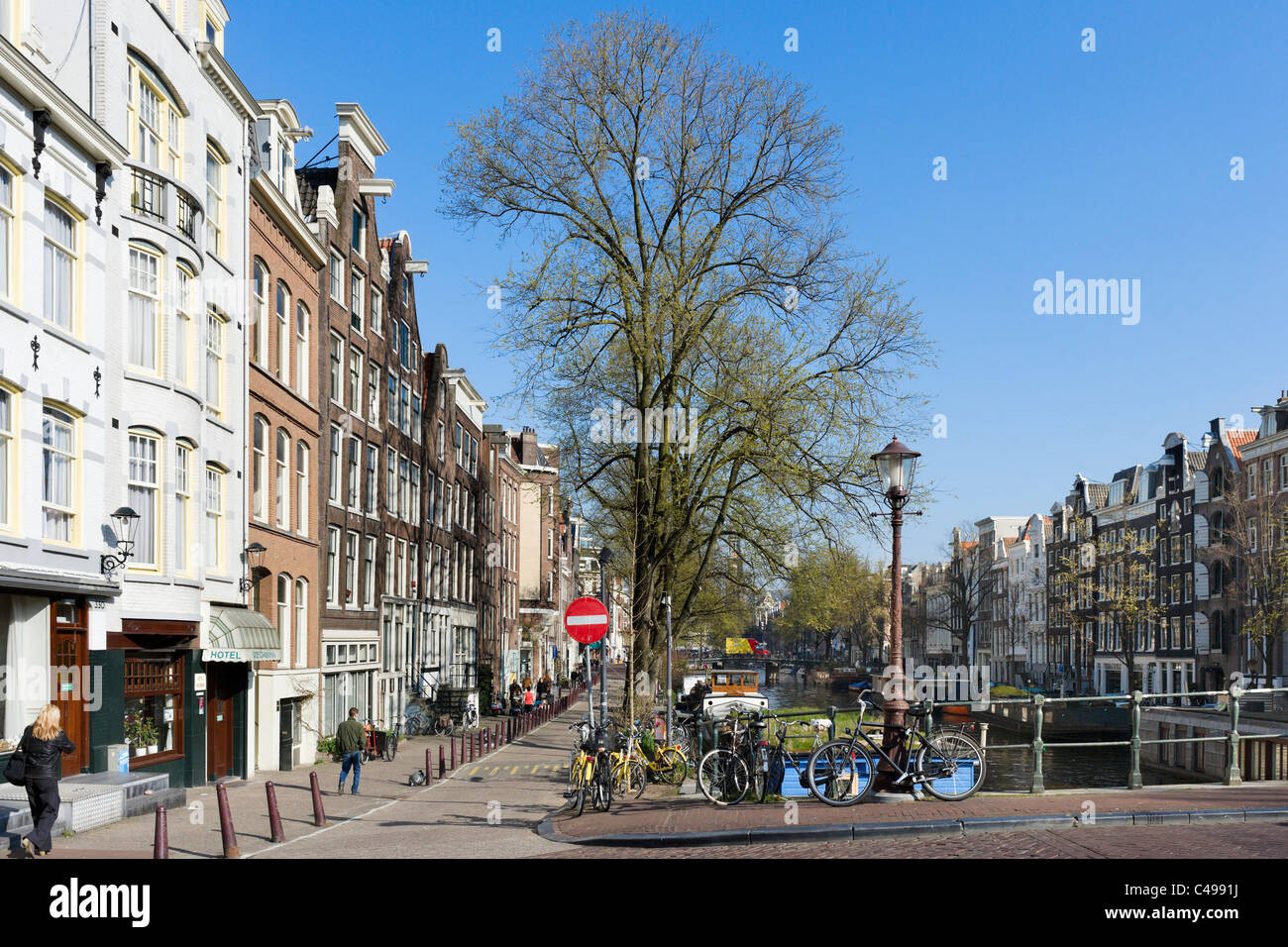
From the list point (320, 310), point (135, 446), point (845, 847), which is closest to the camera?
point (845, 847)

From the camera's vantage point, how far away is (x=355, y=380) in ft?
124

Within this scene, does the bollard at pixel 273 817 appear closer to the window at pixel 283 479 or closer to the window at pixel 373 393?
the window at pixel 283 479

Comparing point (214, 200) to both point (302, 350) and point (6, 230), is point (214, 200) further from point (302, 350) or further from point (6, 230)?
point (6, 230)

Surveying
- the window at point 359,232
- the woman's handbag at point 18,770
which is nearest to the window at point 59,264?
the woman's handbag at point 18,770

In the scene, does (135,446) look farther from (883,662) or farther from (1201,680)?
(883,662)

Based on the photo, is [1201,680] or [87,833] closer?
[87,833]

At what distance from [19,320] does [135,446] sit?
4.69 metres

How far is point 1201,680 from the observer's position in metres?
67.0

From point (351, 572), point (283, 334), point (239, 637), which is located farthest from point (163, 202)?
point (351, 572)

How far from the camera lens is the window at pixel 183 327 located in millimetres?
22906

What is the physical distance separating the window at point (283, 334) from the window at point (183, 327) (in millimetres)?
6448

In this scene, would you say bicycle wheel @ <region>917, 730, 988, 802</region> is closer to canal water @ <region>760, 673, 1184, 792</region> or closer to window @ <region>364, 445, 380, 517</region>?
canal water @ <region>760, 673, 1184, 792</region>
